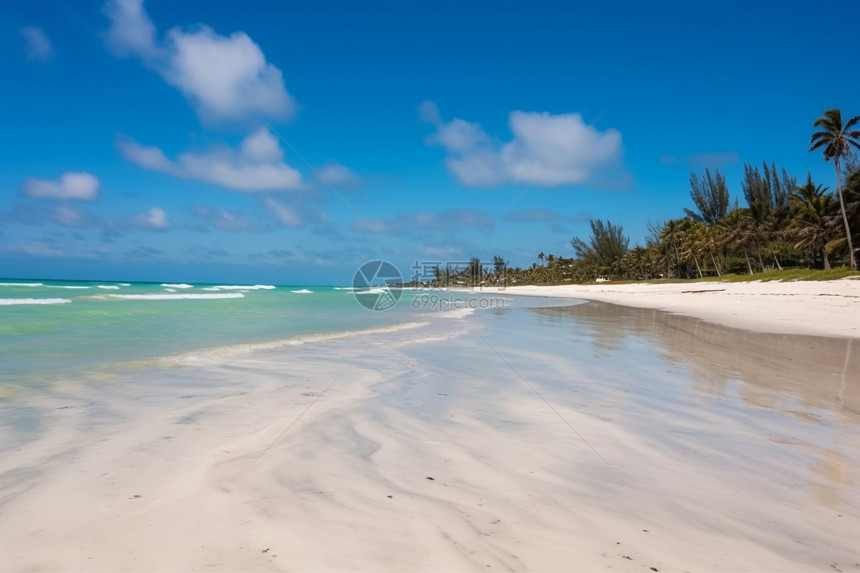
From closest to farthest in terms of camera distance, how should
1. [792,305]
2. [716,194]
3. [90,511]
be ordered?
[90,511], [792,305], [716,194]

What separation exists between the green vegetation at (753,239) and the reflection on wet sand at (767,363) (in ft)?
88.9

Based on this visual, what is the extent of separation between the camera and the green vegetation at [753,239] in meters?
40.3

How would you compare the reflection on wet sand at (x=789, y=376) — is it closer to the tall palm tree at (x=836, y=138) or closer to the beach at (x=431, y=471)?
the beach at (x=431, y=471)

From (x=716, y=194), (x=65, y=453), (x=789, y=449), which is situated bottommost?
(x=789, y=449)

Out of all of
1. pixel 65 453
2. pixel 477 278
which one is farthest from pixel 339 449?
pixel 477 278

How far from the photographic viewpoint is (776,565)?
2.33 metres

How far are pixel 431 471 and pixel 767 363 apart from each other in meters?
8.09

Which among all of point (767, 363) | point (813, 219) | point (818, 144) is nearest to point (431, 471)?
point (767, 363)

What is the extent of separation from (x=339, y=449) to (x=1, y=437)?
2978 millimetres

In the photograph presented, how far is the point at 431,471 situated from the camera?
347cm

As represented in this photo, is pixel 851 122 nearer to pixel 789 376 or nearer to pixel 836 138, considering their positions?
pixel 836 138

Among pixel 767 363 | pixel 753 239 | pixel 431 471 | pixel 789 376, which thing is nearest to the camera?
pixel 431 471

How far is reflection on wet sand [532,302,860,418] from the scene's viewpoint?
599cm

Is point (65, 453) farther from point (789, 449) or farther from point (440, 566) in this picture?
point (789, 449)
